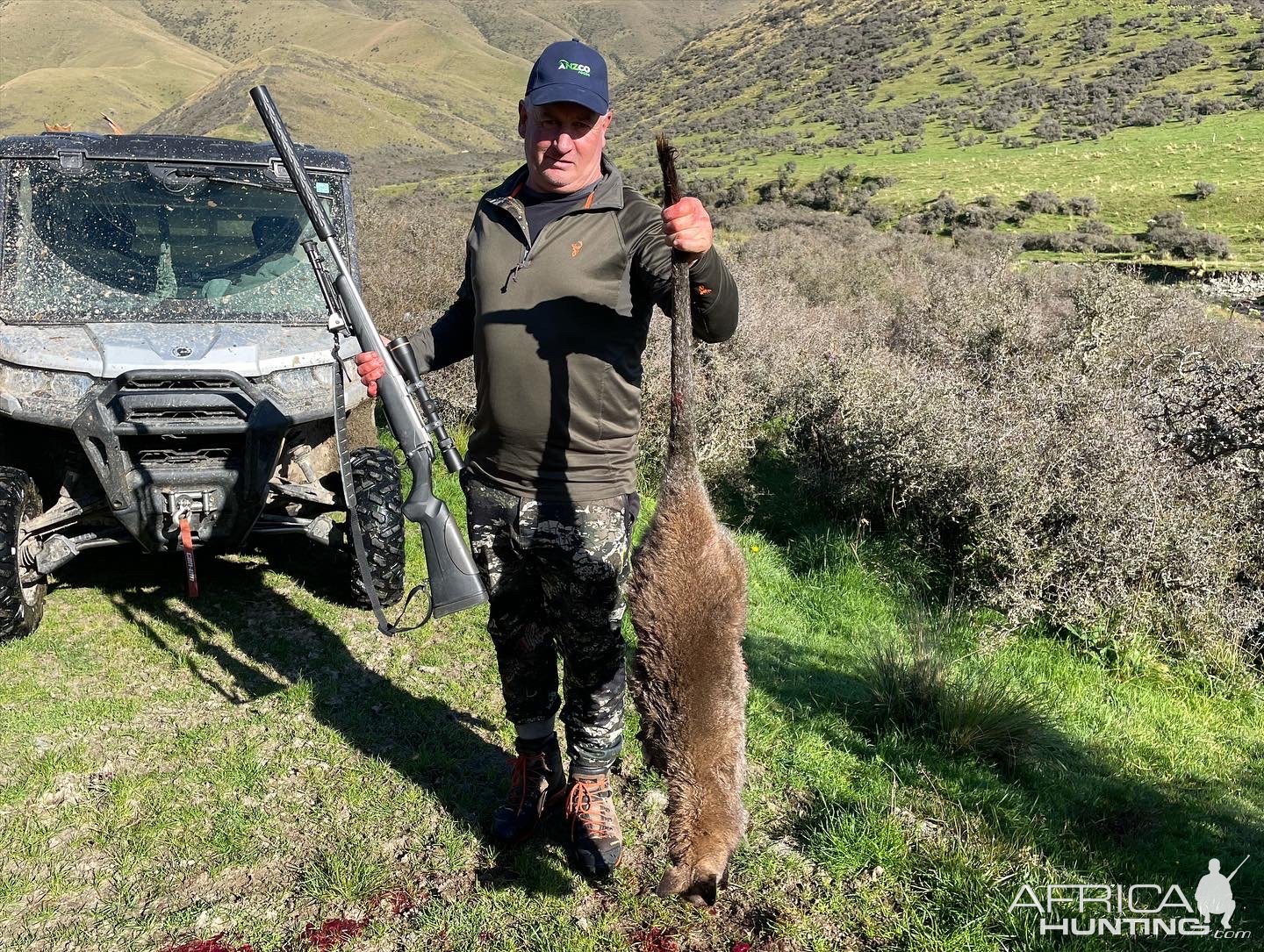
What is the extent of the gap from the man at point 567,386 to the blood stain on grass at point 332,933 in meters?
0.59

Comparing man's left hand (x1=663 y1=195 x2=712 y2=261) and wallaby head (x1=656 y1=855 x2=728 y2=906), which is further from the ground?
man's left hand (x1=663 y1=195 x2=712 y2=261)

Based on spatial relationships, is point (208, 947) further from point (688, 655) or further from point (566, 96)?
point (566, 96)

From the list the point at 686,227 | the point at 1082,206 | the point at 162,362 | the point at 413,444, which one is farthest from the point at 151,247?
A: the point at 1082,206

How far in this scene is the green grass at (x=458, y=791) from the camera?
290 cm

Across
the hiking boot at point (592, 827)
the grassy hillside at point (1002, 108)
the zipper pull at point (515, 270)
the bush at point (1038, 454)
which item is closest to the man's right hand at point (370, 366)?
the zipper pull at point (515, 270)

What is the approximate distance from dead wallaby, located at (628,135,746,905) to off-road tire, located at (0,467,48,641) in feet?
12.1

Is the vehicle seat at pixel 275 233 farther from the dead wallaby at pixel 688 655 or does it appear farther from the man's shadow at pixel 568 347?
the dead wallaby at pixel 688 655

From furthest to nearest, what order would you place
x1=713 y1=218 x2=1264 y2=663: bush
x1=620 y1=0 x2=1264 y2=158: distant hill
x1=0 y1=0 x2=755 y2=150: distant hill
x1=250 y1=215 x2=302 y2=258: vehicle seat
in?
1. x1=0 y1=0 x2=755 y2=150: distant hill
2. x1=620 y1=0 x2=1264 y2=158: distant hill
3. x1=713 y1=218 x2=1264 y2=663: bush
4. x1=250 y1=215 x2=302 y2=258: vehicle seat

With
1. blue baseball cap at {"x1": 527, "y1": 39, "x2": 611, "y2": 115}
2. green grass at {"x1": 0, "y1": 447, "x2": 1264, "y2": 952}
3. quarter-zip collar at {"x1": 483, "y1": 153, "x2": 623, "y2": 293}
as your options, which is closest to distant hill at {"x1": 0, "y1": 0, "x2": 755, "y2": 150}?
green grass at {"x1": 0, "y1": 447, "x2": 1264, "y2": 952}

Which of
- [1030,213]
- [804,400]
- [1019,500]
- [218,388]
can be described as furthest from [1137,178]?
[218,388]

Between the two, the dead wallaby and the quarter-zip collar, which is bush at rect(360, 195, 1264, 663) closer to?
the dead wallaby

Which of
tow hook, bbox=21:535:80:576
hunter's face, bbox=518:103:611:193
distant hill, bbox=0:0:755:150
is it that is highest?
distant hill, bbox=0:0:755:150

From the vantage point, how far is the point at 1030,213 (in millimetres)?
26125

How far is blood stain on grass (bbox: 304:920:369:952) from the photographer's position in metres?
2.76
